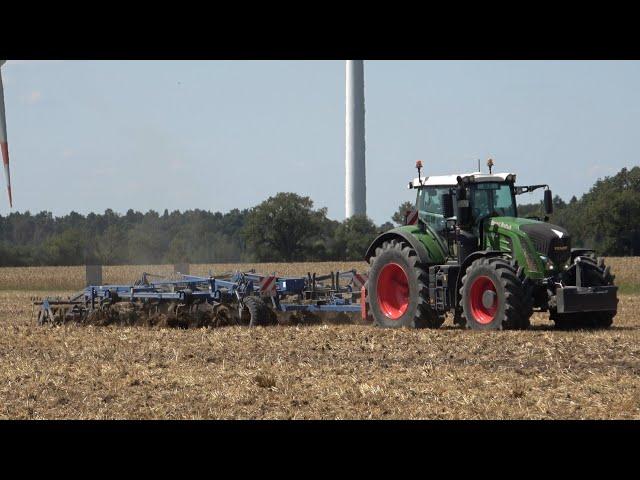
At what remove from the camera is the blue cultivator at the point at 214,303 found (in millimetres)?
16234

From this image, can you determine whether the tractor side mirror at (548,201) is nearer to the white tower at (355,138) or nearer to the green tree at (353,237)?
the green tree at (353,237)

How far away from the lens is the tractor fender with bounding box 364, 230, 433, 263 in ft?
48.1

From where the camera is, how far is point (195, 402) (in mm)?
8219

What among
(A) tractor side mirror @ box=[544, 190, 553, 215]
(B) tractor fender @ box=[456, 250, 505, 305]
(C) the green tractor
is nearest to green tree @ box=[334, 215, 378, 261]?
(C) the green tractor

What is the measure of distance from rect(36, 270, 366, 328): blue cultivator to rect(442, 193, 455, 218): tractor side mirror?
91.2 inches

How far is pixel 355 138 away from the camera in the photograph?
1923 inches

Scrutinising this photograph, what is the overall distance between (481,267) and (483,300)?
20.8 inches

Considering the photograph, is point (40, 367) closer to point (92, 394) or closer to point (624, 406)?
point (92, 394)

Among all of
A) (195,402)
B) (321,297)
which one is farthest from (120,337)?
(195,402)

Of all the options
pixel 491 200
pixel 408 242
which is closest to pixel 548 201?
pixel 491 200

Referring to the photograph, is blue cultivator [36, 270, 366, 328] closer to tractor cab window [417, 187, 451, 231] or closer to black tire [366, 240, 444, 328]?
black tire [366, 240, 444, 328]

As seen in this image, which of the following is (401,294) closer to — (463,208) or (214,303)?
(463,208)

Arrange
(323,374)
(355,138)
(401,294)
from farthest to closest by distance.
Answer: (355,138) < (401,294) < (323,374)
